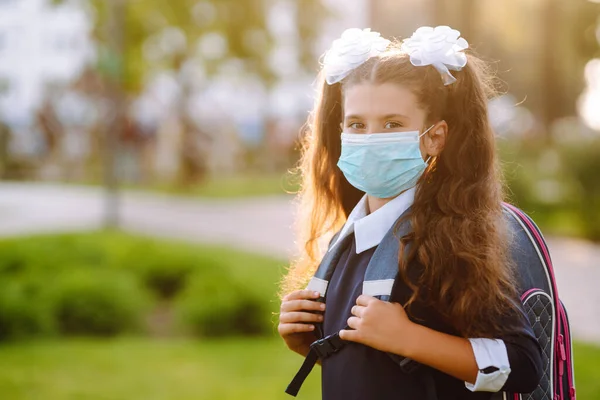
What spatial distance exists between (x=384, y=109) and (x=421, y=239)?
1.06 ft

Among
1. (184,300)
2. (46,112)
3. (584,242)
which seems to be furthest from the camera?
(46,112)

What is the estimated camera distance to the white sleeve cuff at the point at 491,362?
1637 millimetres

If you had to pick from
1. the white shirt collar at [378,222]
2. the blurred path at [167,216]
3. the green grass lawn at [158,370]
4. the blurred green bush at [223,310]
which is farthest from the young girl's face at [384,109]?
the blurred path at [167,216]

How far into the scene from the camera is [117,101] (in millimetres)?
12453

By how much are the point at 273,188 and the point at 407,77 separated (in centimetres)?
2011

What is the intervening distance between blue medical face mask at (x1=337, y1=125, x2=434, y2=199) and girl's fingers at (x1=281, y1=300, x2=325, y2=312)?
31 cm

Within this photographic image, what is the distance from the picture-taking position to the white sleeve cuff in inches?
64.4

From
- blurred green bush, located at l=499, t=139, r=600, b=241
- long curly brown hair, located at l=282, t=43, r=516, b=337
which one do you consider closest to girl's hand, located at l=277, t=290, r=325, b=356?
long curly brown hair, located at l=282, t=43, r=516, b=337

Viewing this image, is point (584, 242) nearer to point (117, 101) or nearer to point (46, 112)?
point (117, 101)

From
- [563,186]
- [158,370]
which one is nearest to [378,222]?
[158,370]

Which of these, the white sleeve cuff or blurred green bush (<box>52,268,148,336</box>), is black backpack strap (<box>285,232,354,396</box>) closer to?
the white sleeve cuff

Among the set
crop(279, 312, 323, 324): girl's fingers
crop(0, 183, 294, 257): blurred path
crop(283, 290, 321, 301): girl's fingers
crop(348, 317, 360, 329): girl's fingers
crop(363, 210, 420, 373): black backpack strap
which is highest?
crop(363, 210, 420, 373): black backpack strap

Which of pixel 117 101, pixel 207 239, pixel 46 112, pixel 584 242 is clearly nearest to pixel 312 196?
pixel 207 239

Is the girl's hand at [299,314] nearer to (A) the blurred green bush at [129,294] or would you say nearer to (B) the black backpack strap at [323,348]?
(B) the black backpack strap at [323,348]
